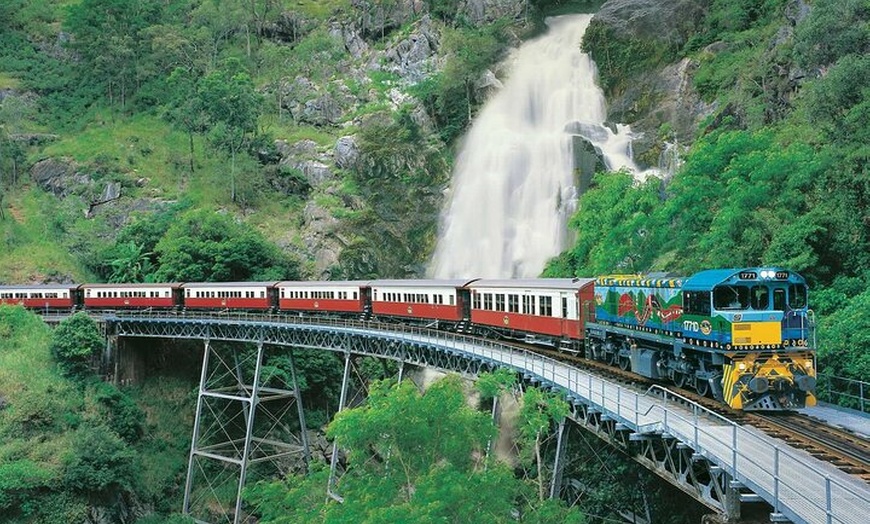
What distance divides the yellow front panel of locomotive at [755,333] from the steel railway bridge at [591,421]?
1.96 meters

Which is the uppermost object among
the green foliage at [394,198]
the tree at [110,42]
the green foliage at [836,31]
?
the tree at [110,42]

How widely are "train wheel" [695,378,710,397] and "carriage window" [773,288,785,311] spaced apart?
8.77 ft

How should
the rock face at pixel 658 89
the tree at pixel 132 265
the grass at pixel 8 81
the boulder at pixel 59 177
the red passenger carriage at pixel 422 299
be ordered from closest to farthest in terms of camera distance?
the red passenger carriage at pixel 422 299 → the tree at pixel 132 265 → the rock face at pixel 658 89 → the boulder at pixel 59 177 → the grass at pixel 8 81

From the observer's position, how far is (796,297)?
19281 mm

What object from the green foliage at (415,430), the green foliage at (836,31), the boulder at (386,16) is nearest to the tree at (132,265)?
the boulder at (386,16)

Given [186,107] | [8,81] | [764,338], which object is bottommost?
[764,338]

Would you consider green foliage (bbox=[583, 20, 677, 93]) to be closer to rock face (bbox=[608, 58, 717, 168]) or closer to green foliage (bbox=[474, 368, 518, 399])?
rock face (bbox=[608, 58, 717, 168])

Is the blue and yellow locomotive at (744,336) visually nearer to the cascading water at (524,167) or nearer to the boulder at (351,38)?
the cascading water at (524,167)

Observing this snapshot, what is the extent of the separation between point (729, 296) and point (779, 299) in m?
1.22

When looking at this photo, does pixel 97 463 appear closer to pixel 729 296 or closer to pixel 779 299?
pixel 729 296

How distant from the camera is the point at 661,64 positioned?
6425cm

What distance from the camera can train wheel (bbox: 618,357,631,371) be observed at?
25.7 meters

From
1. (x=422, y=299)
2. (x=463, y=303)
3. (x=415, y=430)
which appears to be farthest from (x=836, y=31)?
(x=415, y=430)

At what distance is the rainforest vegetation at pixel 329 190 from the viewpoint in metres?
24.6
